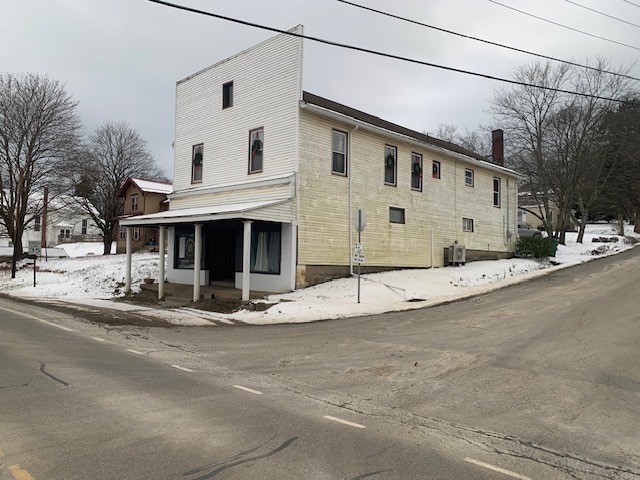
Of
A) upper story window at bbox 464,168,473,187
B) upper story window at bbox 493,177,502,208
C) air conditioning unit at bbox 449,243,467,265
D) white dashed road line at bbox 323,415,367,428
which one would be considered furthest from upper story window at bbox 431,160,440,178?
white dashed road line at bbox 323,415,367,428

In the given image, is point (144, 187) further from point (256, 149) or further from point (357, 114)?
point (256, 149)

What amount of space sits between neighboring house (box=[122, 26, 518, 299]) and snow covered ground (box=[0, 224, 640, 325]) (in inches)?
54.1

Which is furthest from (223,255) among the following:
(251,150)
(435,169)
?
(435,169)

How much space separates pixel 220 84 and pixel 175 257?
7768 mm

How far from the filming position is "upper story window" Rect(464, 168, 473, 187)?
1008 inches

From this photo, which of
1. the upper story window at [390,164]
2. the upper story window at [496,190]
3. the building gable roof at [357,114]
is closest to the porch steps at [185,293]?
the building gable roof at [357,114]

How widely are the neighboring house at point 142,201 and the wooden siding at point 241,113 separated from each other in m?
20.1

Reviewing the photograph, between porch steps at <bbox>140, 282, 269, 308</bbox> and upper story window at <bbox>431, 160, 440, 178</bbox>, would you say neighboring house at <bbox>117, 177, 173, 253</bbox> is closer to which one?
porch steps at <bbox>140, 282, 269, 308</bbox>

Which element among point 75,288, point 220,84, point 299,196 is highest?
point 220,84

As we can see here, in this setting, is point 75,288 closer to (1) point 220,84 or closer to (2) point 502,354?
(1) point 220,84

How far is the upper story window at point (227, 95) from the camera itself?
20109 millimetres

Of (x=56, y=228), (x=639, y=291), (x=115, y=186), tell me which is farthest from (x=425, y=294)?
(x=56, y=228)

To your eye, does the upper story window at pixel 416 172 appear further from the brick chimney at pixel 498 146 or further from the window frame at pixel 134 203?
the window frame at pixel 134 203

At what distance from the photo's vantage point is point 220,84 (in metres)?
20.5
